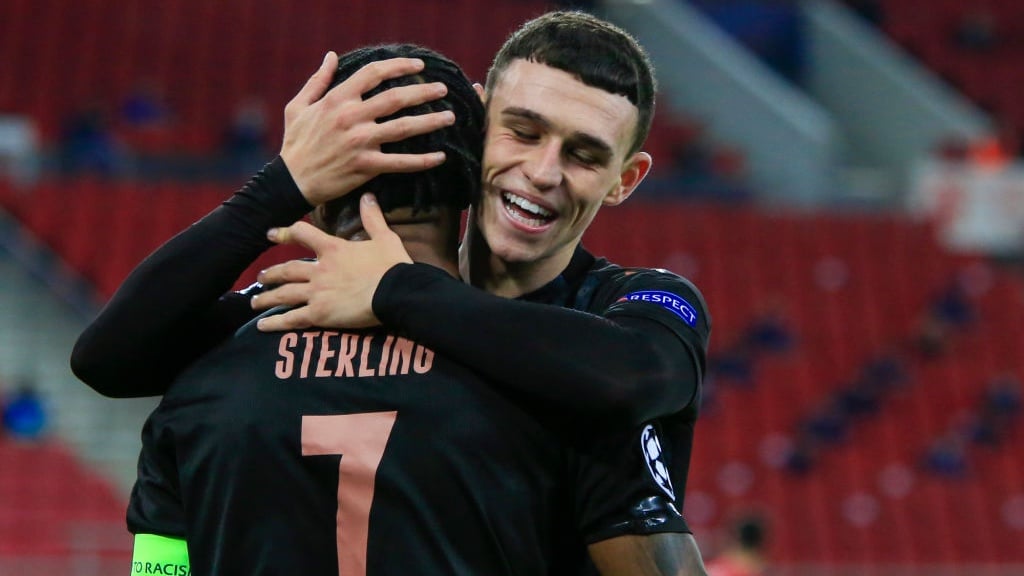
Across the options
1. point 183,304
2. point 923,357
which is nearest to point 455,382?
point 183,304

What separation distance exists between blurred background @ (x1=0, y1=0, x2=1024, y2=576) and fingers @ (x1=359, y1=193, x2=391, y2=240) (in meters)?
5.52

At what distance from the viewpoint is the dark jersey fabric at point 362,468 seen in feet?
6.18

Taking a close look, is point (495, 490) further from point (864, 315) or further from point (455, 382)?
point (864, 315)

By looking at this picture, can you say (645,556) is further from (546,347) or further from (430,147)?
(430,147)

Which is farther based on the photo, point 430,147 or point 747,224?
point 747,224

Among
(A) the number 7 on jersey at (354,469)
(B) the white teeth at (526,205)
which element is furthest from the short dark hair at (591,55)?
(A) the number 7 on jersey at (354,469)

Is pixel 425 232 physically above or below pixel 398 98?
below

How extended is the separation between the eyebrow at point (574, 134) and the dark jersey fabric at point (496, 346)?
23cm

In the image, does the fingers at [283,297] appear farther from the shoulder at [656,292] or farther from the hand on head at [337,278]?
the shoulder at [656,292]

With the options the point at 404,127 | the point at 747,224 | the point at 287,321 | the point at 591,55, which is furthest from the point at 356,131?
the point at 747,224

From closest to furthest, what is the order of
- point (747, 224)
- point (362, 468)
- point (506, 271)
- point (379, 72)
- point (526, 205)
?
point (362, 468), point (379, 72), point (526, 205), point (506, 271), point (747, 224)

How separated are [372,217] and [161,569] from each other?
2.01 feet

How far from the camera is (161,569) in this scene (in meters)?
2.08

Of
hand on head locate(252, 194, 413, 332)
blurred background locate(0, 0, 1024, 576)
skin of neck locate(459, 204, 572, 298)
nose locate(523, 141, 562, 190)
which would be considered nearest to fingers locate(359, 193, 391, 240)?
hand on head locate(252, 194, 413, 332)
